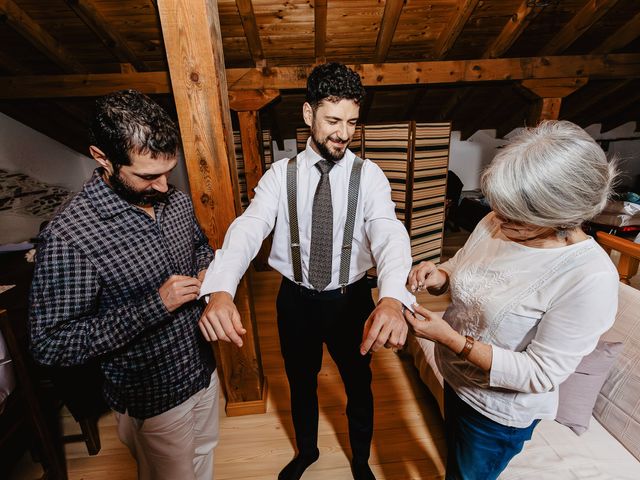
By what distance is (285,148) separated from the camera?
7.66 metres

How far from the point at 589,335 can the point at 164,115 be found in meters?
1.48

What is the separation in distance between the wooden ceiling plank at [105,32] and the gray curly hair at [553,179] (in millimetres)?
4243

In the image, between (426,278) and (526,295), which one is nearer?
(526,295)

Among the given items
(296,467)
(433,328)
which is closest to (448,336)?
(433,328)

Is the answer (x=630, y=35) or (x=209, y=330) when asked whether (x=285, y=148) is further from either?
(x=209, y=330)

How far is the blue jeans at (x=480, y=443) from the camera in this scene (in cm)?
111

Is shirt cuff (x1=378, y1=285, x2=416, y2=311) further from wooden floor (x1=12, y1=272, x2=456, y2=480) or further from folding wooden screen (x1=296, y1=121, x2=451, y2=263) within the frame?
folding wooden screen (x1=296, y1=121, x2=451, y2=263)

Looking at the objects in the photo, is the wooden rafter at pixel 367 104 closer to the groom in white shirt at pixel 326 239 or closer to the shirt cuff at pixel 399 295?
the groom in white shirt at pixel 326 239

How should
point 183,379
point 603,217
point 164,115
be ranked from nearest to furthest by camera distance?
point 164,115, point 183,379, point 603,217

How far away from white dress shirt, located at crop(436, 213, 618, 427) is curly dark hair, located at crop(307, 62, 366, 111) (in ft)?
2.54

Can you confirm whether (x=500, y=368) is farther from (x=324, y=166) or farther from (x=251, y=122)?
(x=251, y=122)

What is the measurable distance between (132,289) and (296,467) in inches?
57.6

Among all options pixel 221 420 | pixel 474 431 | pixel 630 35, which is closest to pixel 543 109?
pixel 630 35

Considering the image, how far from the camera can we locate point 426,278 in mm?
1302
